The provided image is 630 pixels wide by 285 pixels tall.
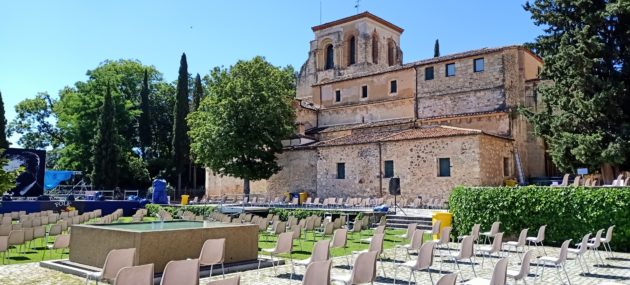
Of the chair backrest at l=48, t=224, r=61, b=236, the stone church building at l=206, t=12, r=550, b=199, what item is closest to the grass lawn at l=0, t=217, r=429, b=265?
the chair backrest at l=48, t=224, r=61, b=236

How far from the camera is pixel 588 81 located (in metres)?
20.7

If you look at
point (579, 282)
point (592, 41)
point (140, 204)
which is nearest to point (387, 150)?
point (592, 41)

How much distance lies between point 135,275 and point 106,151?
36.3 metres

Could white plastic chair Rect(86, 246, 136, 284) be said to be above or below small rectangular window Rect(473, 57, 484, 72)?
below

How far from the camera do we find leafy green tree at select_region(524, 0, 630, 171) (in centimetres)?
2011

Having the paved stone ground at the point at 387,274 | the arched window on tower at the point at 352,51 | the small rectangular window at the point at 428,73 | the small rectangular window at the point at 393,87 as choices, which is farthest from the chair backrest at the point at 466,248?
the arched window on tower at the point at 352,51

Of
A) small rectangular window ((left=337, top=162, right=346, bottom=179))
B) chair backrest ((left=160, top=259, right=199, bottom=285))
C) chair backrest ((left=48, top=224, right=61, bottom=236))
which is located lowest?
chair backrest ((left=48, top=224, right=61, bottom=236))

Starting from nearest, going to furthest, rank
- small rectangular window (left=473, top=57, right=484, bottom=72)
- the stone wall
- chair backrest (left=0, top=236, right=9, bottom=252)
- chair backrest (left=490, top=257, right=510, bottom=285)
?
chair backrest (left=490, top=257, right=510, bottom=285) → chair backrest (left=0, top=236, right=9, bottom=252) → the stone wall → small rectangular window (left=473, top=57, right=484, bottom=72)

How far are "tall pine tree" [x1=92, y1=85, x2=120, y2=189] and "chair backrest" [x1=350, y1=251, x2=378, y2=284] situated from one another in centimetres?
3562

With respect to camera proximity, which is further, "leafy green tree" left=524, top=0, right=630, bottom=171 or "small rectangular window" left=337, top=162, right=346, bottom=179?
"small rectangular window" left=337, top=162, right=346, bottom=179

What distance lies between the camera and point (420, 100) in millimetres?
32969

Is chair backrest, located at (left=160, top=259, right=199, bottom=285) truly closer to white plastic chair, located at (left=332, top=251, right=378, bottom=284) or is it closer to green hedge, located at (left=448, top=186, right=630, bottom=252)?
white plastic chair, located at (left=332, top=251, right=378, bottom=284)

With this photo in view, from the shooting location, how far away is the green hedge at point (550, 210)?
13.4 meters

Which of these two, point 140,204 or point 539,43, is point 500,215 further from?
point 140,204
